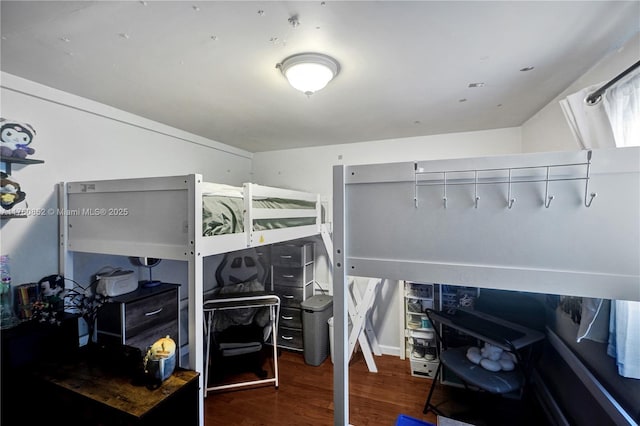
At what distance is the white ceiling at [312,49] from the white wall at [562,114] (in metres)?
0.05

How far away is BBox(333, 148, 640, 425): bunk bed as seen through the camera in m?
0.80

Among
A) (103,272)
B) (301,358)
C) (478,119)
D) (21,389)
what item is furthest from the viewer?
(301,358)

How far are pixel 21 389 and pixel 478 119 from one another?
11.6 feet

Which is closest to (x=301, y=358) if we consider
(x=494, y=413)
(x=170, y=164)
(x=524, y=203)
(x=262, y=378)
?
(x=262, y=378)

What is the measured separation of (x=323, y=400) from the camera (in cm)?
222

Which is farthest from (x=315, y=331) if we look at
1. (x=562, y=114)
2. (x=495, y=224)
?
(x=562, y=114)

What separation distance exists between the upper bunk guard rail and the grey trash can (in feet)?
6.93

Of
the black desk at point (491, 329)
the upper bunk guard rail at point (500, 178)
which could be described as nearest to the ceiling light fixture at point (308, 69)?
the upper bunk guard rail at point (500, 178)

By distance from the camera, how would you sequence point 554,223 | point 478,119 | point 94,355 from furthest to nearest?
point 478,119
point 94,355
point 554,223

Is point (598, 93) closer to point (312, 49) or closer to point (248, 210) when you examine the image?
point (312, 49)

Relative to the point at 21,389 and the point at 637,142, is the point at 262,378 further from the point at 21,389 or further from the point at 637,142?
the point at 637,142

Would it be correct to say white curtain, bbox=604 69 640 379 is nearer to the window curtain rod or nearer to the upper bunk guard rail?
the window curtain rod

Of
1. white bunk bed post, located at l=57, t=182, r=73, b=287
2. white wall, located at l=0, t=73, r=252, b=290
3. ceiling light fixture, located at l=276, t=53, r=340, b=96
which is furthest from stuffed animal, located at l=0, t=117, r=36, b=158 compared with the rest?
ceiling light fixture, located at l=276, t=53, r=340, b=96

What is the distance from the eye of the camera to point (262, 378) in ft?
8.14
